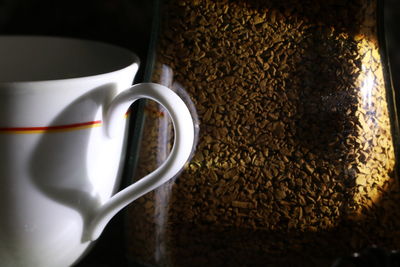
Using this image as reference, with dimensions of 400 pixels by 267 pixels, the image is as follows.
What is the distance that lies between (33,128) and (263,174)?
6.8 inches

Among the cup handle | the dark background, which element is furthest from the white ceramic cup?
the dark background

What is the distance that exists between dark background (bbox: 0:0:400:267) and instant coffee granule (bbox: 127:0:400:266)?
17cm

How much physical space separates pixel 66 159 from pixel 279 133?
156mm

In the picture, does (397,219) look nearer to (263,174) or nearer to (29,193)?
(263,174)

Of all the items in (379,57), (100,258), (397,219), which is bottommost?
(100,258)

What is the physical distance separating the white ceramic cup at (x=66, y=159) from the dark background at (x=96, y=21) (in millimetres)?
198

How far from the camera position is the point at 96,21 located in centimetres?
64

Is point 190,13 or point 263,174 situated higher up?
point 190,13

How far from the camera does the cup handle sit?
407 mm

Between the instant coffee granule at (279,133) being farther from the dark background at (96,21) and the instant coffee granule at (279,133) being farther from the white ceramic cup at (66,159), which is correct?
the dark background at (96,21)

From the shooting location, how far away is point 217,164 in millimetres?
454

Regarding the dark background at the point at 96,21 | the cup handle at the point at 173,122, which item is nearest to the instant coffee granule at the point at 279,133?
the cup handle at the point at 173,122

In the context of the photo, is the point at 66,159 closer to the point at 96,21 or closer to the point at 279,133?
the point at 279,133

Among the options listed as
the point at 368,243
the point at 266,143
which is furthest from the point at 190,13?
the point at 368,243
